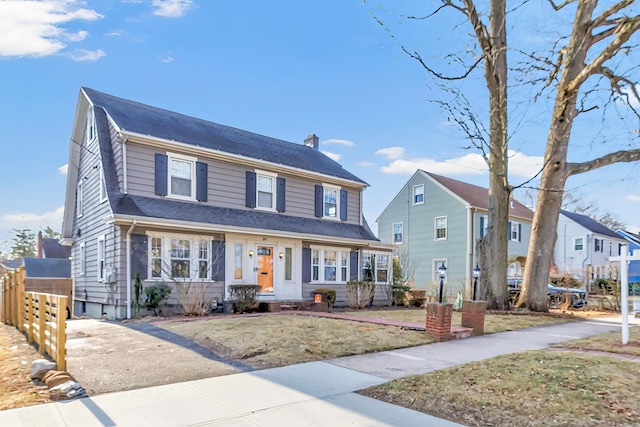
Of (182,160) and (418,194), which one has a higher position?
(418,194)

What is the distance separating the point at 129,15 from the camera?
34.6ft

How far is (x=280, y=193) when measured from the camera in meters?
15.7

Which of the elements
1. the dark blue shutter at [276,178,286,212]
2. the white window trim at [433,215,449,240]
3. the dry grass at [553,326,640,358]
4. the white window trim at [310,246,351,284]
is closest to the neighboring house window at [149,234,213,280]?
the dark blue shutter at [276,178,286,212]

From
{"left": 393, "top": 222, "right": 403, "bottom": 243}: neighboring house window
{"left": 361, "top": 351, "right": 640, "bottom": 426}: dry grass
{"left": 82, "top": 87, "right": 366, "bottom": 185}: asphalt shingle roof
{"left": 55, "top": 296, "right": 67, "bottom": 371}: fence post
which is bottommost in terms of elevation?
A: {"left": 361, "top": 351, "right": 640, "bottom": 426}: dry grass

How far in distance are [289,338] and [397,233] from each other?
21031mm

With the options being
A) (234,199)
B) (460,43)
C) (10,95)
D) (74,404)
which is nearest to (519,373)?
(74,404)

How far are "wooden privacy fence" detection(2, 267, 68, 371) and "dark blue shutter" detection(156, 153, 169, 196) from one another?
4266mm

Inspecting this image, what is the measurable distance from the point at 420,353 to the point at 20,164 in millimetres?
19781

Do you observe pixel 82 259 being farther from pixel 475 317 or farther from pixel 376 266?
pixel 475 317

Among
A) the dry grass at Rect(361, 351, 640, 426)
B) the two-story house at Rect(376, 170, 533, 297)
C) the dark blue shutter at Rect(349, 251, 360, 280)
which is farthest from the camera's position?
the two-story house at Rect(376, 170, 533, 297)

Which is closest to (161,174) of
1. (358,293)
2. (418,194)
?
(358,293)

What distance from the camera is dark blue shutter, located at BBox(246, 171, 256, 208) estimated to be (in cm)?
1480

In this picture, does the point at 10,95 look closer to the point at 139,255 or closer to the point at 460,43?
the point at 139,255

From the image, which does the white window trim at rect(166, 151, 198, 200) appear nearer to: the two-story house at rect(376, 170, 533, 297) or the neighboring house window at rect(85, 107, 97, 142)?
the neighboring house window at rect(85, 107, 97, 142)
